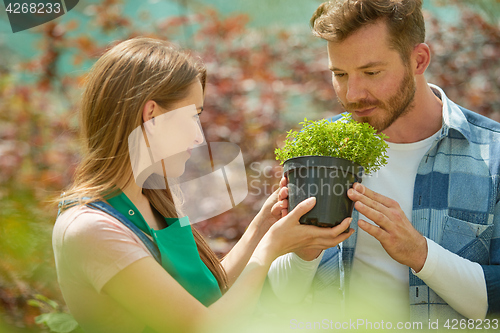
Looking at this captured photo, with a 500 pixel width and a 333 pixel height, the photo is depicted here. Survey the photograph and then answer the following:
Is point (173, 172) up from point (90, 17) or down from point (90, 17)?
down

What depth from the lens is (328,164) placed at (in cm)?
175

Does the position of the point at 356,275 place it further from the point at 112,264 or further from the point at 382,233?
the point at 112,264

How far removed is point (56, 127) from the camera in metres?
3.16

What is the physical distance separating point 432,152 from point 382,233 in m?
0.76

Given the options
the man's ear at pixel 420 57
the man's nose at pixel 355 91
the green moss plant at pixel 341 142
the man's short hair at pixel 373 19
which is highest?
the man's short hair at pixel 373 19

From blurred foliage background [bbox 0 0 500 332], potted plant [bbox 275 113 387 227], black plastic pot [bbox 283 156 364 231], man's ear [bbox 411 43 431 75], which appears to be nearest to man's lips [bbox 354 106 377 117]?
man's ear [bbox 411 43 431 75]

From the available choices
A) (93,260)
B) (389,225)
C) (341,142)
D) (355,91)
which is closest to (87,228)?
(93,260)

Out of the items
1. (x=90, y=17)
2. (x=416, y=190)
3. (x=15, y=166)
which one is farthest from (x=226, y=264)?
(x=90, y=17)

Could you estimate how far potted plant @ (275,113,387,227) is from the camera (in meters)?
1.76

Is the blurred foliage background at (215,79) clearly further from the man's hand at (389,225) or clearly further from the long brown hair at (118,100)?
the man's hand at (389,225)

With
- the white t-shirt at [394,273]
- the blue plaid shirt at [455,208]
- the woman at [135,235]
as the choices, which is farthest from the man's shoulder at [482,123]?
the woman at [135,235]

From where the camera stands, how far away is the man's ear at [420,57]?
243 cm

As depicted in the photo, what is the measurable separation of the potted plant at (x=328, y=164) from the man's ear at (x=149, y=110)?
56 cm

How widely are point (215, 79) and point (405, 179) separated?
5.17 ft
